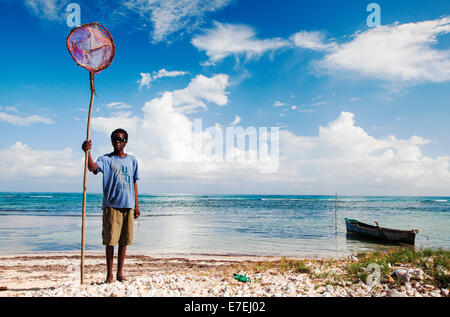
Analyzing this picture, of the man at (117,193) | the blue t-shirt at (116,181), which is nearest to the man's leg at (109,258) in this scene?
the man at (117,193)

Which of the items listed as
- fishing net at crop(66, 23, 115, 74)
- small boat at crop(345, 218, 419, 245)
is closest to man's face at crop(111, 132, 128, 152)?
fishing net at crop(66, 23, 115, 74)

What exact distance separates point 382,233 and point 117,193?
15.5m

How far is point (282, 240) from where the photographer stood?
15062mm

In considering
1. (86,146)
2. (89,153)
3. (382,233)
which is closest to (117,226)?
(89,153)

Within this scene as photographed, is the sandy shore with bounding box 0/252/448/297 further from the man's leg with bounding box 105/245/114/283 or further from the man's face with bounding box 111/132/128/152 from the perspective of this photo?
the man's face with bounding box 111/132/128/152

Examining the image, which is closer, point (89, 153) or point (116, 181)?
point (89, 153)

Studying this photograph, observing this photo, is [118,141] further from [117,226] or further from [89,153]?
[117,226]

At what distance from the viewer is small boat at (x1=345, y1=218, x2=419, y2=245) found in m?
14.9

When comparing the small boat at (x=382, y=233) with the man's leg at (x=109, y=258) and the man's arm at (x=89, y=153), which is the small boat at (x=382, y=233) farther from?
the man's arm at (x=89, y=153)

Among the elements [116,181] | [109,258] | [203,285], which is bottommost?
[203,285]

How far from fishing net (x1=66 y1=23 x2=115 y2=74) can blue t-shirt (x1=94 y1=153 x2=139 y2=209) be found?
1695 mm

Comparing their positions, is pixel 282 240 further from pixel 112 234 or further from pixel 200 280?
pixel 112 234

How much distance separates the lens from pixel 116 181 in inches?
187

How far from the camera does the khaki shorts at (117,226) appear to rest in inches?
183
